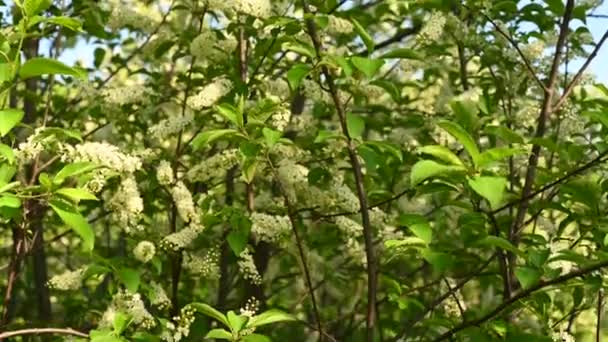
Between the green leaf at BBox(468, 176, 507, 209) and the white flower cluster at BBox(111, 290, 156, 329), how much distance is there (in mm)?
1130

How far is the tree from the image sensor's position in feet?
7.24

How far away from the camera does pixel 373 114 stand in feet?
13.5

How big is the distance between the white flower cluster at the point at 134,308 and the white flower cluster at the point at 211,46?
92 centimetres

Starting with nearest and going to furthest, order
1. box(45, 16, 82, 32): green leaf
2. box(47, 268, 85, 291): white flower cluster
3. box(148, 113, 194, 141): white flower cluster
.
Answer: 1. box(45, 16, 82, 32): green leaf
2. box(47, 268, 85, 291): white flower cluster
3. box(148, 113, 194, 141): white flower cluster

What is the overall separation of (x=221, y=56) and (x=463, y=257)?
1.14 meters

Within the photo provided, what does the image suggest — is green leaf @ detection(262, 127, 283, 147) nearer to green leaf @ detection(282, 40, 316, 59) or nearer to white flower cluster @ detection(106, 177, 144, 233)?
green leaf @ detection(282, 40, 316, 59)

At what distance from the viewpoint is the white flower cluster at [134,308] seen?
8.50 ft

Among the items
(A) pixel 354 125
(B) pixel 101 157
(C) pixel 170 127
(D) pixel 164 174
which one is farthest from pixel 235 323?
(C) pixel 170 127

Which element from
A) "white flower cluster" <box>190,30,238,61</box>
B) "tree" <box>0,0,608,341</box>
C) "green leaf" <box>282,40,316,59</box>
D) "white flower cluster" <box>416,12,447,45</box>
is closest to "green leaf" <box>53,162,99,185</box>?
"tree" <box>0,0,608,341</box>

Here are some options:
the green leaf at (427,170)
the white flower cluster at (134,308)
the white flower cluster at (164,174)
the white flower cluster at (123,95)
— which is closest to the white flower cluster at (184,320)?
the white flower cluster at (134,308)

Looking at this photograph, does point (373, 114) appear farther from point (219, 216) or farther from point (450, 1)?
point (219, 216)

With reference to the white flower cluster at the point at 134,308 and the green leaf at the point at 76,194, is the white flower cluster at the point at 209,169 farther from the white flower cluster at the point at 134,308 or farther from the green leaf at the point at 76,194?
the green leaf at the point at 76,194

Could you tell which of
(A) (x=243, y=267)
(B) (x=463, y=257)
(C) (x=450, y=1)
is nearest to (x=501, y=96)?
(C) (x=450, y=1)

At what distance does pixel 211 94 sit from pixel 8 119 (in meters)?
0.97
